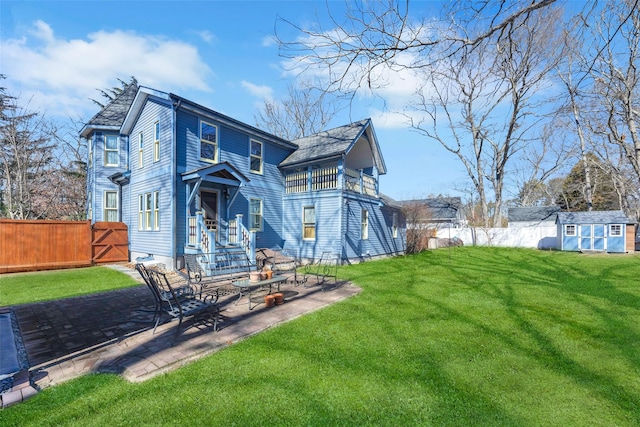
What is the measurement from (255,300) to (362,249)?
910cm

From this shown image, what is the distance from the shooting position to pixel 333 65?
482 centimetres

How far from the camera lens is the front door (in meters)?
12.2

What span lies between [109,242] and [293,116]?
21.0 metres

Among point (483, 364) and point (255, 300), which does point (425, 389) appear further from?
point (255, 300)

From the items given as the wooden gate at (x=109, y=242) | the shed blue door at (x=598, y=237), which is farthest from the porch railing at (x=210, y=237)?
the shed blue door at (x=598, y=237)

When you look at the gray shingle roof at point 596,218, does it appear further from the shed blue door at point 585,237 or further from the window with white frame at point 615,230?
the shed blue door at point 585,237

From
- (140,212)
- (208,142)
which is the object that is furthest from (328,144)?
(140,212)

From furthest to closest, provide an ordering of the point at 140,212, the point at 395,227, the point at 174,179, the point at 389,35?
the point at 395,227 < the point at 140,212 < the point at 174,179 < the point at 389,35

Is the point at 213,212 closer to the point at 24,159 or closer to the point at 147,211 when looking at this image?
the point at 147,211

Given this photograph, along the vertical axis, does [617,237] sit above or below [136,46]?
→ below

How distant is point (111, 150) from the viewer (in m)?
14.9

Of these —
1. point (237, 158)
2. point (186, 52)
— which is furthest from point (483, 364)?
point (186, 52)

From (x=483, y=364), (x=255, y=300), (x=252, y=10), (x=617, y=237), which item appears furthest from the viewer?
(x=617, y=237)

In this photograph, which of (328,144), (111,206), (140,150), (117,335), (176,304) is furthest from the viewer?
(111,206)
